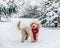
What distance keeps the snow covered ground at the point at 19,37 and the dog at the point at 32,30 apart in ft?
0.10

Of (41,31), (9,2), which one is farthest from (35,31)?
(9,2)

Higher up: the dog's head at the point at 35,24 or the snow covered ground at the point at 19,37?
the dog's head at the point at 35,24

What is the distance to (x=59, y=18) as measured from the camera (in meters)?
1.34

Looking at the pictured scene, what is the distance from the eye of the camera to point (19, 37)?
4.54 feet

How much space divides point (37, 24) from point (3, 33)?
30 cm

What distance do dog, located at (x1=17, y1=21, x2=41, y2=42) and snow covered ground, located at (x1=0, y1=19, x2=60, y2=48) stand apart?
0.03 meters

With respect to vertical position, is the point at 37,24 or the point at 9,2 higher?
the point at 9,2

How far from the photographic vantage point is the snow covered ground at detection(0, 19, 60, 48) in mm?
1320

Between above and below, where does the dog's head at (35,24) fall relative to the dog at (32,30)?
above

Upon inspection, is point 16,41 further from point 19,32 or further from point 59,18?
point 59,18

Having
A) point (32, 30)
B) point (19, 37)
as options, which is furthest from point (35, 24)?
point (19, 37)

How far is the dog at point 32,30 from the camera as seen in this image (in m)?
1.33

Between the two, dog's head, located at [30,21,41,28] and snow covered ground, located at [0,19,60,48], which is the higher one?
dog's head, located at [30,21,41,28]

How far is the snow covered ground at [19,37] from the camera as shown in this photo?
1320 millimetres
